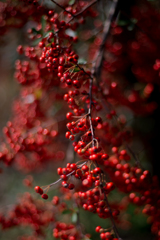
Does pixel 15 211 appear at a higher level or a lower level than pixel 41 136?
lower

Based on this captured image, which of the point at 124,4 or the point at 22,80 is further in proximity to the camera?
the point at 124,4

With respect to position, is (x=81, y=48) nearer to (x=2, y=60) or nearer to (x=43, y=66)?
(x=43, y=66)

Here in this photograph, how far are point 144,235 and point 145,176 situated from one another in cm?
273

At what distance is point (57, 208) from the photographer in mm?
1594

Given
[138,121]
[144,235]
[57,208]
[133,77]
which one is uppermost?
[133,77]

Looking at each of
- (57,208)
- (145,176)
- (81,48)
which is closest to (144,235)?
(57,208)

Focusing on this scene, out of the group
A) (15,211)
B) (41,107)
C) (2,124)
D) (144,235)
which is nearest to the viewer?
(15,211)

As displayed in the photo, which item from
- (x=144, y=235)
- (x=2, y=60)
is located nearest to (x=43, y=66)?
(x=2, y=60)

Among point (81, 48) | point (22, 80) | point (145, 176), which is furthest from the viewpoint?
point (81, 48)

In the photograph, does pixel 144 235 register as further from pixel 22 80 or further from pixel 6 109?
pixel 6 109

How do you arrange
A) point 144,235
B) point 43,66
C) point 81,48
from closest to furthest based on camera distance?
point 43,66 < point 81,48 < point 144,235

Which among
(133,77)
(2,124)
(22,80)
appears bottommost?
(2,124)

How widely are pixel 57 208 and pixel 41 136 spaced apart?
2.21 ft

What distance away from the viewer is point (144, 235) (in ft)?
10.1
